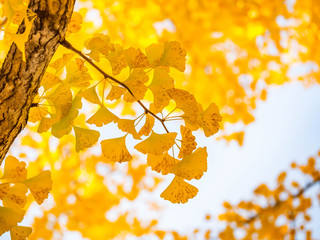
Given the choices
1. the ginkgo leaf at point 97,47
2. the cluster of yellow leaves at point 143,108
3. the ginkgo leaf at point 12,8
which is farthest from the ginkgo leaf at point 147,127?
the ginkgo leaf at point 12,8

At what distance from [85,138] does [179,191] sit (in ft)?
0.49

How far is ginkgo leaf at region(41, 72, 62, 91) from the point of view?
474mm

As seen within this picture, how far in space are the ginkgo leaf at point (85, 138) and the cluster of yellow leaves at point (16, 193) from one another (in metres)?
0.06

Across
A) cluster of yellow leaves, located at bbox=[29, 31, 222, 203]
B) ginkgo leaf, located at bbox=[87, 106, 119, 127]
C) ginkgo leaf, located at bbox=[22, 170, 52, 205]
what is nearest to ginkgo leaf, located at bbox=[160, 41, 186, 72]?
cluster of yellow leaves, located at bbox=[29, 31, 222, 203]

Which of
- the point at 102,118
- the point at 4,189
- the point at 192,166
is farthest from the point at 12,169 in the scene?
the point at 192,166

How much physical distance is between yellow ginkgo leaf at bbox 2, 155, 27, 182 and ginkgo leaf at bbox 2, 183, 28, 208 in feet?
0.04

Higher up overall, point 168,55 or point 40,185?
point 168,55

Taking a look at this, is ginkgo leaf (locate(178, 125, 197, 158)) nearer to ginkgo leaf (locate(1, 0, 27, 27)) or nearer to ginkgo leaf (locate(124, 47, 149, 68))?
ginkgo leaf (locate(124, 47, 149, 68))

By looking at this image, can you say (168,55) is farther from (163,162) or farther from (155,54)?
(163,162)

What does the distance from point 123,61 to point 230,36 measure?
195 cm

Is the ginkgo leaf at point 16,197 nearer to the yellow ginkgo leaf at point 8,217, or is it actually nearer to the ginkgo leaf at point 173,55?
the yellow ginkgo leaf at point 8,217

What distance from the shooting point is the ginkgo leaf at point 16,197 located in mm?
472

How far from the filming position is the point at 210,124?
1.60 ft

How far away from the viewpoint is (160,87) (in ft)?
1.61
